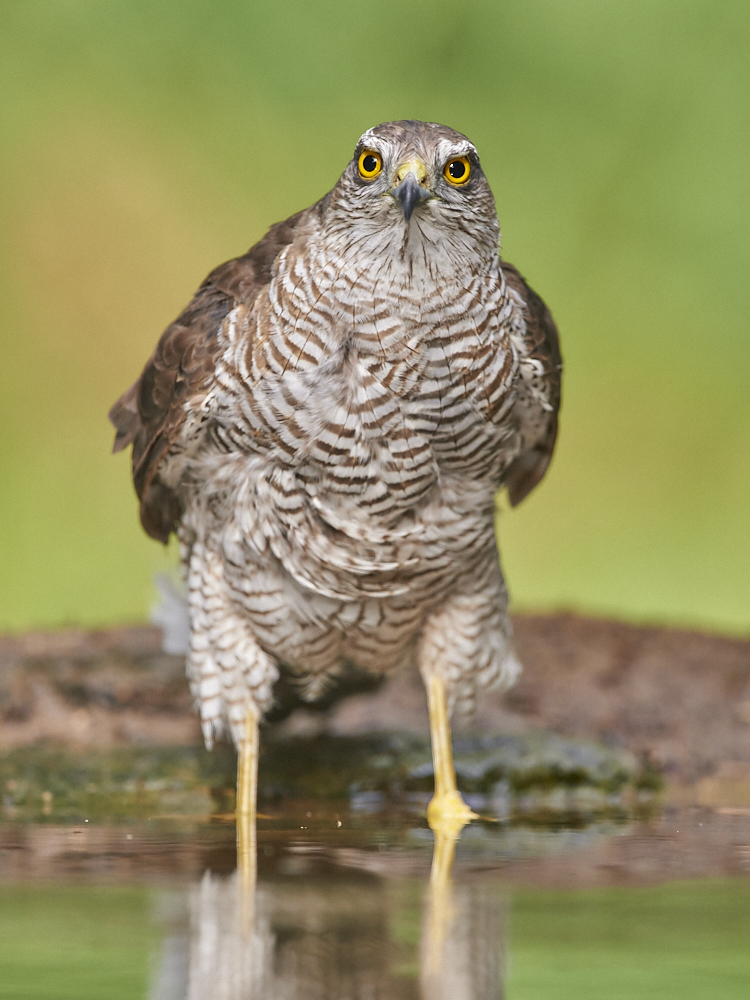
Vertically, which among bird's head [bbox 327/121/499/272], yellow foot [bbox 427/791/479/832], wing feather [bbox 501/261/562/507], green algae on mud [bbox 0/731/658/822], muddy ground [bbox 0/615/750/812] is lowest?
yellow foot [bbox 427/791/479/832]

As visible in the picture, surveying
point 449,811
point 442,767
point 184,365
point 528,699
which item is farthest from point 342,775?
point 184,365

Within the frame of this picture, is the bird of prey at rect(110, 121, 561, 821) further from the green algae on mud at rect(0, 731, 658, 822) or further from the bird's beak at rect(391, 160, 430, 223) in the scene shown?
the green algae on mud at rect(0, 731, 658, 822)

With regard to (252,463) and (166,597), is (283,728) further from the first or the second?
(252,463)

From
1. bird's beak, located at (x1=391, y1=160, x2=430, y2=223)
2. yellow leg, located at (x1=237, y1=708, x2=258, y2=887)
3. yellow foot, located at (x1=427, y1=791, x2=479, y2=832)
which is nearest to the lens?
bird's beak, located at (x1=391, y1=160, x2=430, y2=223)

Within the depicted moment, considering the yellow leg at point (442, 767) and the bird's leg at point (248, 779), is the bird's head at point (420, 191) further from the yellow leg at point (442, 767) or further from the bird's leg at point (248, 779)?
the bird's leg at point (248, 779)

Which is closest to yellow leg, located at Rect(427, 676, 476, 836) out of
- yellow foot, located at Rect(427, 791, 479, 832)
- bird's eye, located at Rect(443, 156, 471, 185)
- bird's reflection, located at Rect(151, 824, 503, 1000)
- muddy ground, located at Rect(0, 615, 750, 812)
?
yellow foot, located at Rect(427, 791, 479, 832)

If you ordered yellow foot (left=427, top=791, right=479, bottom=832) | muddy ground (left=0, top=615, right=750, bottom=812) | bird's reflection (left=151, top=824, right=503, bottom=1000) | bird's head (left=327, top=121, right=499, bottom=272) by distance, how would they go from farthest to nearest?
muddy ground (left=0, top=615, right=750, bottom=812)
yellow foot (left=427, top=791, right=479, bottom=832)
bird's head (left=327, top=121, right=499, bottom=272)
bird's reflection (left=151, top=824, right=503, bottom=1000)
